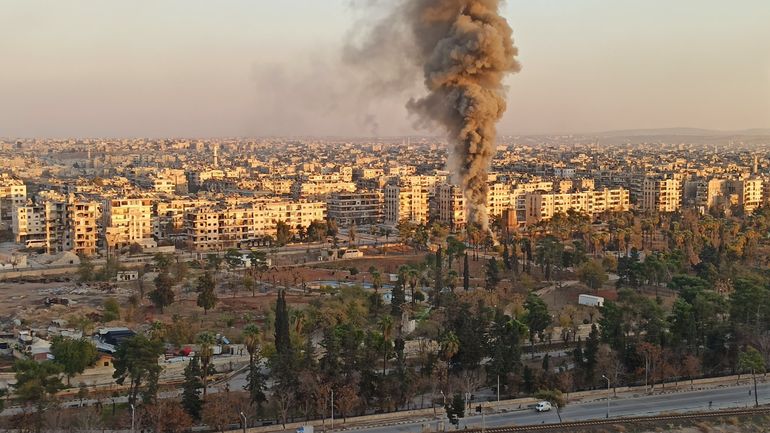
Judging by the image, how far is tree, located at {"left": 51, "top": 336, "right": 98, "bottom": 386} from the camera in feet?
49.0

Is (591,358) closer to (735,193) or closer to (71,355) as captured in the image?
(71,355)

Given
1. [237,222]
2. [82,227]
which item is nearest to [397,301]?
[237,222]

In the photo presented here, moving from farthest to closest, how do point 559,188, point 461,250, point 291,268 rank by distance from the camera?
point 559,188
point 291,268
point 461,250

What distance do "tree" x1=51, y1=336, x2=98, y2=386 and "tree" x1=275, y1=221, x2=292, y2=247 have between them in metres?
Result: 16.9

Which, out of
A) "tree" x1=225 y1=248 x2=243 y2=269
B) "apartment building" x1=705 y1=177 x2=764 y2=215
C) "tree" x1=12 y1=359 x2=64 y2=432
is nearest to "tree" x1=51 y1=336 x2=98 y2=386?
"tree" x1=12 y1=359 x2=64 y2=432

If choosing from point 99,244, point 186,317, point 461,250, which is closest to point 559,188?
point 461,250

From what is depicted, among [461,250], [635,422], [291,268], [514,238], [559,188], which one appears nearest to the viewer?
[635,422]

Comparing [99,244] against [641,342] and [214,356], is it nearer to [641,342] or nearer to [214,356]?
[214,356]

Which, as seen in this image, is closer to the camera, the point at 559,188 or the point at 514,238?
→ the point at 514,238

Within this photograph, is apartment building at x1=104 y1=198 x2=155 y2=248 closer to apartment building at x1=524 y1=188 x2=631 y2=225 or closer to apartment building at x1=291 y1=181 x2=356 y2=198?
apartment building at x1=291 y1=181 x2=356 y2=198

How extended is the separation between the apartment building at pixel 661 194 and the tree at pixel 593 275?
1949 cm

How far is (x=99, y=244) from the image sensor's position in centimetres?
3234

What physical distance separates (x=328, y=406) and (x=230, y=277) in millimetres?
13219

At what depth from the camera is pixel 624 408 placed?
14.3 meters
